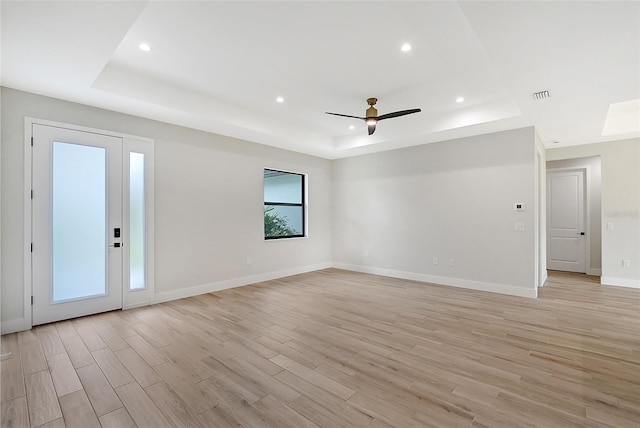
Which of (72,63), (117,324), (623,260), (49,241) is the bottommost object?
(117,324)

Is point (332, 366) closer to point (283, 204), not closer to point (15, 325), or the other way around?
point (15, 325)

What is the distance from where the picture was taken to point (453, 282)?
5406mm

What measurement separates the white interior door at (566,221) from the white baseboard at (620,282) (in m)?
1.09

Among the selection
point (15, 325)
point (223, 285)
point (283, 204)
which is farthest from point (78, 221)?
point (283, 204)

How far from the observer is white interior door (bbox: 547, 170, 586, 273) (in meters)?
6.54

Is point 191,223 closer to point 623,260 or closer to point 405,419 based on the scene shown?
point 405,419

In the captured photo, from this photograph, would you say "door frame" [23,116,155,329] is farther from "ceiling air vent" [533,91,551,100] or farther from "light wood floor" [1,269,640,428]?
"ceiling air vent" [533,91,551,100]

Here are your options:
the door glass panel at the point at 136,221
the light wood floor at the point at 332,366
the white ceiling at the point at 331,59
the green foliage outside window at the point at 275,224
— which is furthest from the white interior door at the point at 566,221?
the door glass panel at the point at 136,221

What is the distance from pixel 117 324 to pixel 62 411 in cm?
171

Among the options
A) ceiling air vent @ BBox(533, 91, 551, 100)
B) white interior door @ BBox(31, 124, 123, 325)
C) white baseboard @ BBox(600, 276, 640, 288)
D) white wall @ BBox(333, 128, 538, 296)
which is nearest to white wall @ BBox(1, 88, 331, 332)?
white interior door @ BBox(31, 124, 123, 325)

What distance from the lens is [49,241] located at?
3508 millimetres

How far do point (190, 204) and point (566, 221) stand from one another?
26.7 feet

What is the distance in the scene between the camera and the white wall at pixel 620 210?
5.33m

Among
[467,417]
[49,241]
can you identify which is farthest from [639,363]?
[49,241]
